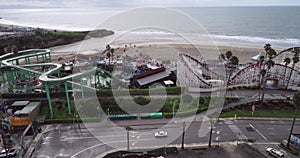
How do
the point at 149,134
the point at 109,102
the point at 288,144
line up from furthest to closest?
the point at 109,102 → the point at 149,134 → the point at 288,144

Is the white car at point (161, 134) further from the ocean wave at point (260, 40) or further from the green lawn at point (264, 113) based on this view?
the ocean wave at point (260, 40)

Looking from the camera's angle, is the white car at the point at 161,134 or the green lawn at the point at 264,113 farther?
the green lawn at the point at 264,113

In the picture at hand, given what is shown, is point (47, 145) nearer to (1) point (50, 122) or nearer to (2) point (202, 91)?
(1) point (50, 122)

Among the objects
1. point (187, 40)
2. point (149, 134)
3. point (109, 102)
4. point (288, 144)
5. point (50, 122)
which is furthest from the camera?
point (187, 40)

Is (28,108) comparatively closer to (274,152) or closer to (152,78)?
(152,78)

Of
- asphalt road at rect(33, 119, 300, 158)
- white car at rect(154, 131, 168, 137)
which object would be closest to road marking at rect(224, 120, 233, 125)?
asphalt road at rect(33, 119, 300, 158)

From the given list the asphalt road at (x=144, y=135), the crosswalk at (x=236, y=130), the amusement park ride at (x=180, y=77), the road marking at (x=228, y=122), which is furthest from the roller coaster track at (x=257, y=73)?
the crosswalk at (x=236, y=130)

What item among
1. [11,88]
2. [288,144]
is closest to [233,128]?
[288,144]
